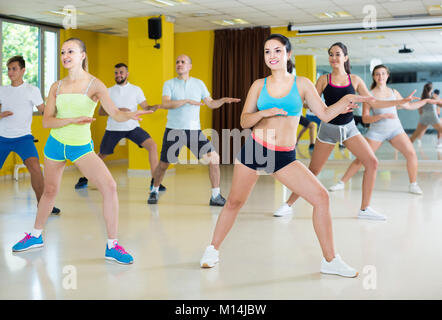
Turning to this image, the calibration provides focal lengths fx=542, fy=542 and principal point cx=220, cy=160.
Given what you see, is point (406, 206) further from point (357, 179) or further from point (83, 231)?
point (83, 231)

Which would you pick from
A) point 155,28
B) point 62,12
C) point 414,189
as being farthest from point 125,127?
point 414,189

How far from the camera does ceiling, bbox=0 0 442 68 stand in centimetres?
800

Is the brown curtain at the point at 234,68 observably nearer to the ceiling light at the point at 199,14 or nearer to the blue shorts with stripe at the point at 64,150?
the ceiling light at the point at 199,14

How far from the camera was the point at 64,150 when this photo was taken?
3.47 metres

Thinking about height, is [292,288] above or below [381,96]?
below

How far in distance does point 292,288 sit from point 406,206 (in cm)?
309

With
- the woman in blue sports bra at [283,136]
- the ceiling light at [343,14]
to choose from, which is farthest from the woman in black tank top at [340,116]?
the ceiling light at [343,14]

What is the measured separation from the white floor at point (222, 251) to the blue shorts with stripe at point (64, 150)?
68 cm

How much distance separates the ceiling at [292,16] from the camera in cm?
800

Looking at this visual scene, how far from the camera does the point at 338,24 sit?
31.2ft

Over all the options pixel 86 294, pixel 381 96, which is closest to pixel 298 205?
pixel 381 96
